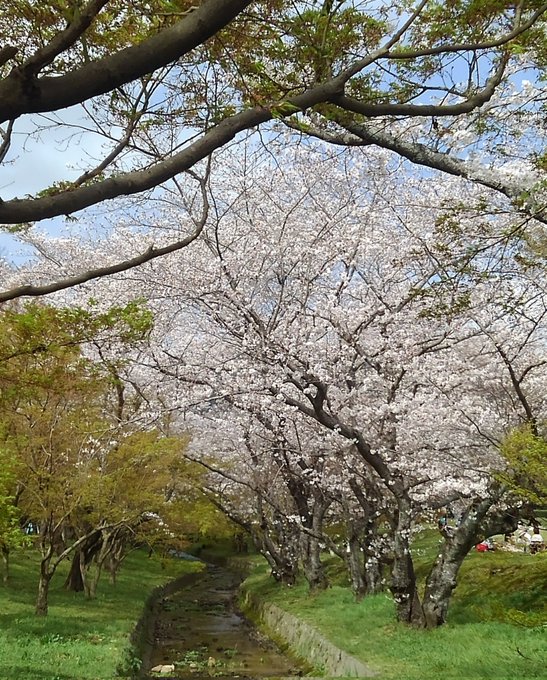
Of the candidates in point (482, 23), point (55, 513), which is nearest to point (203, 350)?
point (55, 513)

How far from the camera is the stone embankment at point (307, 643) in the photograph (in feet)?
32.5

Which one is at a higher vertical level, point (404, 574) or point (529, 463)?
point (529, 463)

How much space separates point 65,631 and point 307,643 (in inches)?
192

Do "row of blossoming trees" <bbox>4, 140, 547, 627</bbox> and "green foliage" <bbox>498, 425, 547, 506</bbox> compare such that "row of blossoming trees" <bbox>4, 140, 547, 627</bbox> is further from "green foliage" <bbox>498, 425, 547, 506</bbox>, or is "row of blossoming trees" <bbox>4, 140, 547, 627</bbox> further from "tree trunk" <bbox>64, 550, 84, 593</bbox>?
"tree trunk" <bbox>64, 550, 84, 593</bbox>

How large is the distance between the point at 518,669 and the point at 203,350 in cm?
886

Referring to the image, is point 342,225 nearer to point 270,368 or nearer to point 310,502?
point 270,368

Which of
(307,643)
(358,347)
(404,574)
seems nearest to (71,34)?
(358,347)

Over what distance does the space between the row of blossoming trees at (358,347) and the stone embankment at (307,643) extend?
154cm

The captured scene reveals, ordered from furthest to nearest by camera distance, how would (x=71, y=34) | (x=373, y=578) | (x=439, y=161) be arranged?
(x=373, y=578)
(x=439, y=161)
(x=71, y=34)

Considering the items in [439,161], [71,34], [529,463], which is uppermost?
[439,161]

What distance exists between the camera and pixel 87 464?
1376 centimetres

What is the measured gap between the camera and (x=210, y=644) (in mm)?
15414

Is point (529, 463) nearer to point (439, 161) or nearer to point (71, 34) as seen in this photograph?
point (439, 161)

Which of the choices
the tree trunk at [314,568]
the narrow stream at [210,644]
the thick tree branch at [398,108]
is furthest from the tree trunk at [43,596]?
the thick tree branch at [398,108]
